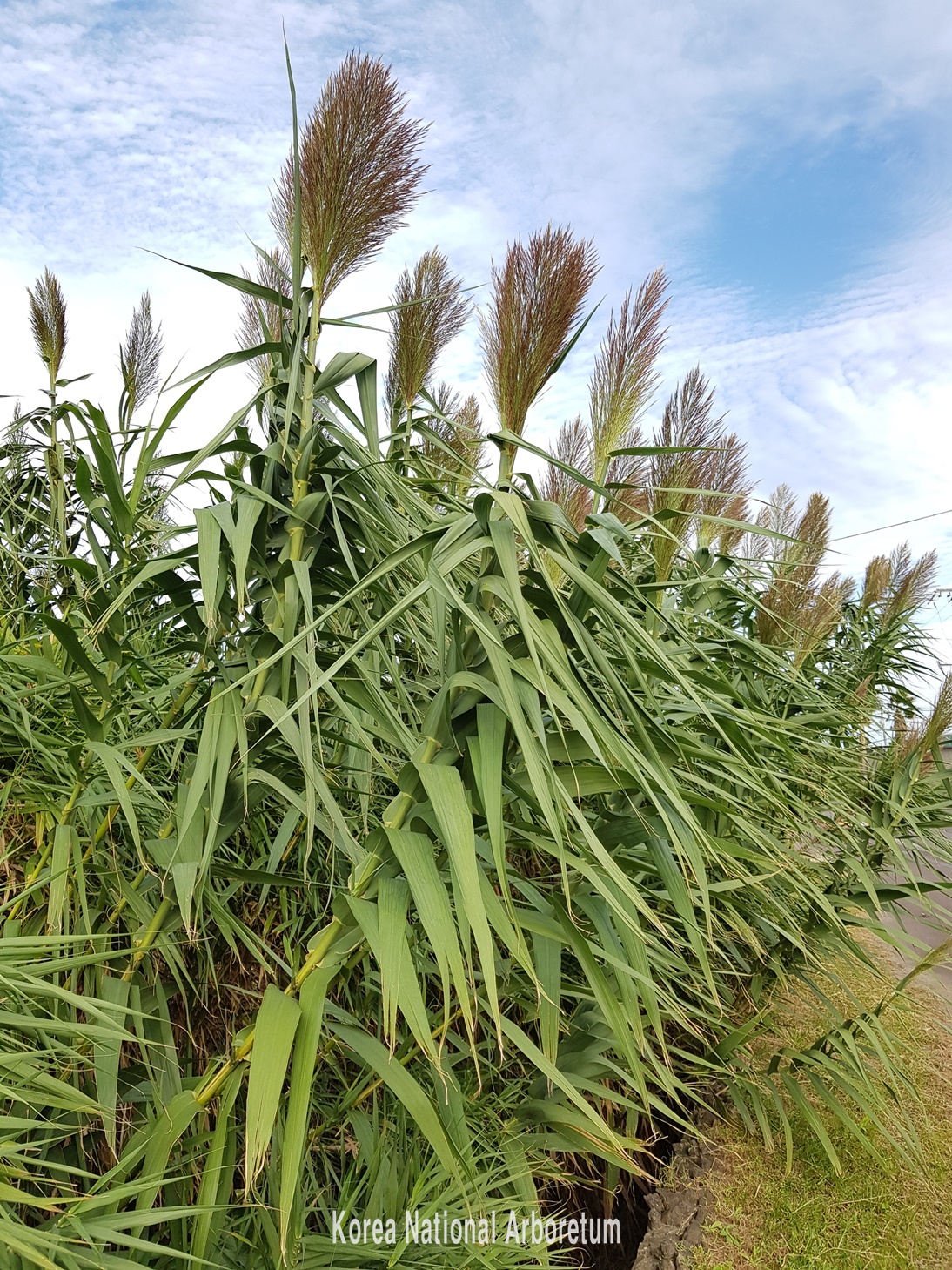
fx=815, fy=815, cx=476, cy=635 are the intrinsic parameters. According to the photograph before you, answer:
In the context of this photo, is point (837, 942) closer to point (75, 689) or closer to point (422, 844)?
point (422, 844)

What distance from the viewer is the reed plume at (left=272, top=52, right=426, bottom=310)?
90 cm

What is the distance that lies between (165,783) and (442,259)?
0.96 metres

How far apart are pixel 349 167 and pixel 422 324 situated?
0.38m

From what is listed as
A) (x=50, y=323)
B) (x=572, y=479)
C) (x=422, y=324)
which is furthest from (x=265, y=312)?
(x=50, y=323)

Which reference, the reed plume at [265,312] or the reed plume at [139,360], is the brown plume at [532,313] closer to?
the reed plume at [265,312]

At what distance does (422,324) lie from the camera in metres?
1.27

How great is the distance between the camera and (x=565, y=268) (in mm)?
854

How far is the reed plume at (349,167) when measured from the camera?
35.5 inches

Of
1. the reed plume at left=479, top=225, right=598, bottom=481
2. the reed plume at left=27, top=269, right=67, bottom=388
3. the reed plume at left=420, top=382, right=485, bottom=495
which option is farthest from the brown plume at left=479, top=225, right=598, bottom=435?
the reed plume at left=27, top=269, right=67, bottom=388

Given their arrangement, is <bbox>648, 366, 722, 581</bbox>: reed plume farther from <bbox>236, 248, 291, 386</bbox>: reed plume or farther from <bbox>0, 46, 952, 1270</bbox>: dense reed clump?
<bbox>236, 248, 291, 386</bbox>: reed plume

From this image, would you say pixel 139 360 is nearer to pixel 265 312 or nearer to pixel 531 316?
pixel 265 312

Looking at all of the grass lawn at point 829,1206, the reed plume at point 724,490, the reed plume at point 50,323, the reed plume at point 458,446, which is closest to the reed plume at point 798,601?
the reed plume at point 724,490

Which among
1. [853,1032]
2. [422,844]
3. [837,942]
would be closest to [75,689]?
[422,844]

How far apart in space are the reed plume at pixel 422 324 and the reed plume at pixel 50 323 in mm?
954
